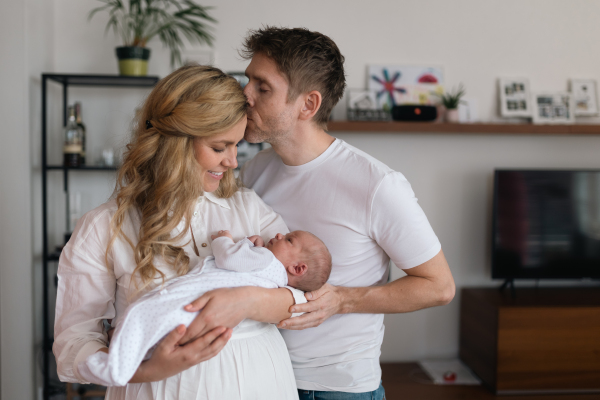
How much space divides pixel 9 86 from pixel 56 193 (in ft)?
2.39

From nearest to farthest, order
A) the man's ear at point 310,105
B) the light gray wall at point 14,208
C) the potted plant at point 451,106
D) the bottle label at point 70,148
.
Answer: the man's ear at point 310,105 → the light gray wall at point 14,208 → the bottle label at point 70,148 → the potted plant at point 451,106

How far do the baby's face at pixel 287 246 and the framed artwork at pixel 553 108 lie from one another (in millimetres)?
2674

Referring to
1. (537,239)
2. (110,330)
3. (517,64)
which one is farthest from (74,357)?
(517,64)

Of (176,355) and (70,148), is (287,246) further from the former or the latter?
(70,148)

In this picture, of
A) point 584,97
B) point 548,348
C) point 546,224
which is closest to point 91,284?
point 548,348

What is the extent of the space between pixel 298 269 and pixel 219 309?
317mm

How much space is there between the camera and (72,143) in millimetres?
2887

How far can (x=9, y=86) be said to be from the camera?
270 cm

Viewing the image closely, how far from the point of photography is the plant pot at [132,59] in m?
2.88

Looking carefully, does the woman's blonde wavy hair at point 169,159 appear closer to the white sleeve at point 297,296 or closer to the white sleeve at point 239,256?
the white sleeve at point 239,256

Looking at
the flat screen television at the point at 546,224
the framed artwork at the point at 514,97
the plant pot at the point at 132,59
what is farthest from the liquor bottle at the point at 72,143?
the framed artwork at the point at 514,97

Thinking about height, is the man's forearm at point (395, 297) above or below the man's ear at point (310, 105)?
below

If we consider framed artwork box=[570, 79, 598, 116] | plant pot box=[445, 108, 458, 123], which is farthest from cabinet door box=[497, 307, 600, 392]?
framed artwork box=[570, 79, 598, 116]

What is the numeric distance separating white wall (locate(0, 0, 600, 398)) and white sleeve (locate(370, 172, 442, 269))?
191 cm
